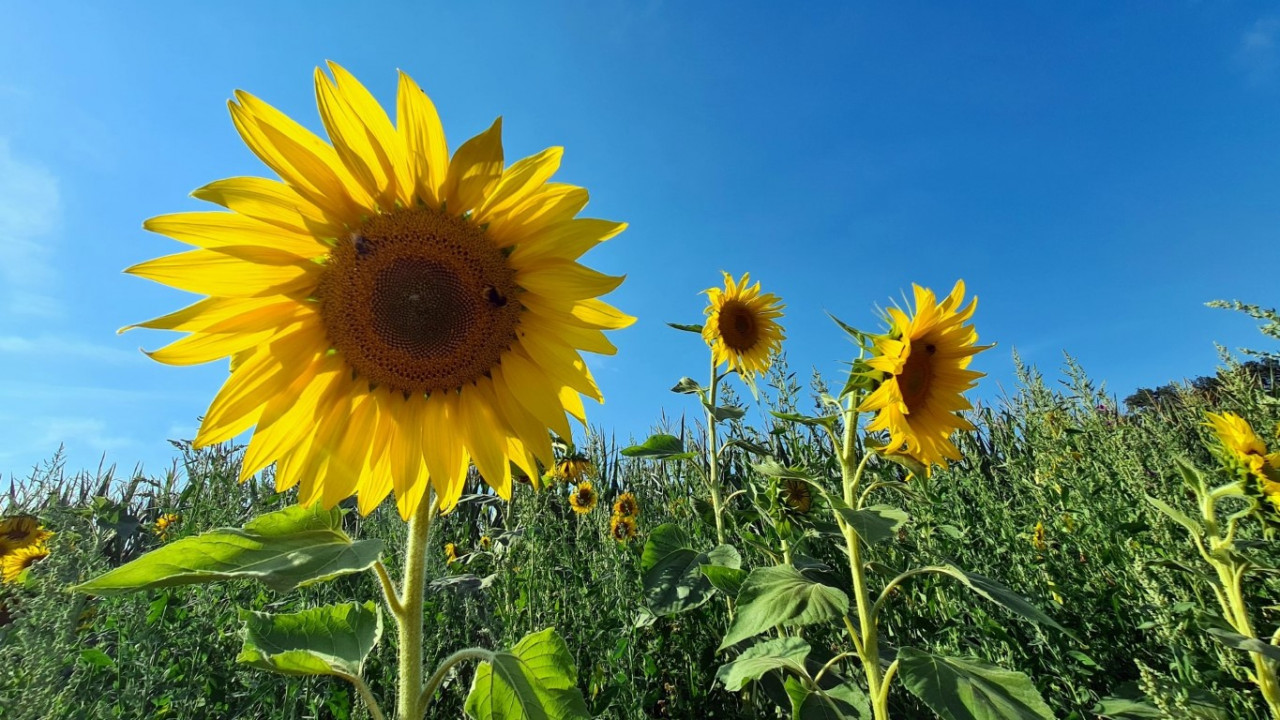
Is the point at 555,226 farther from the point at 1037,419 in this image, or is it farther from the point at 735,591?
the point at 1037,419

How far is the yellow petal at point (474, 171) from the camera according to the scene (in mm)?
1275

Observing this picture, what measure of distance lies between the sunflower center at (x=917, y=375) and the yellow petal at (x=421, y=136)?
6.15 feet

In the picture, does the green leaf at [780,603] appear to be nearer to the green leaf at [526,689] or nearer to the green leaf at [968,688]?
the green leaf at [968,688]

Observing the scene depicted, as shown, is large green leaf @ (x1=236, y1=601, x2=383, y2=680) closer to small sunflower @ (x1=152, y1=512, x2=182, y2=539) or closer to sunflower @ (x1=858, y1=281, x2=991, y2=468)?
sunflower @ (x1=858, y1=281, x2=991, y2=468)

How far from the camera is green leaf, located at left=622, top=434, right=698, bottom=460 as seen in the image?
3061 mm

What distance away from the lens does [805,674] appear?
200 centimetres

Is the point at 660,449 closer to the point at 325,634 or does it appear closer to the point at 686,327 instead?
the point at 686,327

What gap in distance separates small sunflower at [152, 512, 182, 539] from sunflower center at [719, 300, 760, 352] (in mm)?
3977

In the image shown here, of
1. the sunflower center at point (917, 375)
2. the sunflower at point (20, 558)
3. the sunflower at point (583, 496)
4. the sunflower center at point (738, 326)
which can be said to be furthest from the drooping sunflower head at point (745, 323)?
the sunflower at point (20, 558)

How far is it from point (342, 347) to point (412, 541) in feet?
1.71

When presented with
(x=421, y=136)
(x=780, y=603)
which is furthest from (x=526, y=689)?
(x=421, y=136)

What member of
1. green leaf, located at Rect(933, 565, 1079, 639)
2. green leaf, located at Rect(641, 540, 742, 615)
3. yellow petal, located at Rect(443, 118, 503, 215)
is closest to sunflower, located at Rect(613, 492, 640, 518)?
green leaf, located at Rect(641, 540, 742, 615)

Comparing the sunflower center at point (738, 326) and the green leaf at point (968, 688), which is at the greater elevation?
the sunflower center at point (738, 326)

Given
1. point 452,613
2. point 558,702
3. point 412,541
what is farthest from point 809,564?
point 452,613
